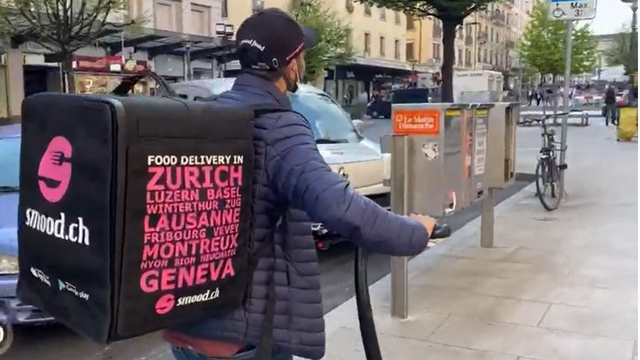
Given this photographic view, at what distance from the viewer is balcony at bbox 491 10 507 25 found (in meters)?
82.1

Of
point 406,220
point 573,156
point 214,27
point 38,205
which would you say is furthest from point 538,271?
point 214,27

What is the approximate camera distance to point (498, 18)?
3354 inches

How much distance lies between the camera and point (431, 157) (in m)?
4.95

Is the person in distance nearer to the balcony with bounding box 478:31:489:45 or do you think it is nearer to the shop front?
the shop front

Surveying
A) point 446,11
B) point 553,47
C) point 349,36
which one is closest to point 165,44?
point 446,11

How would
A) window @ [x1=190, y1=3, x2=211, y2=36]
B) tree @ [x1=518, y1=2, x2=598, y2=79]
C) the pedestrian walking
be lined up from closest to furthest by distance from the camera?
the pedestrian walking
window @ [x1=190, y1=3, x2=211, y2=36]
tree @ [x1=518, y1=2, x2=598, y2=79]

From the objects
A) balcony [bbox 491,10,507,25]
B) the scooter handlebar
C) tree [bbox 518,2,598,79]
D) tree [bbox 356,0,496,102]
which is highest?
balcony [bbox 491,10,507,25]

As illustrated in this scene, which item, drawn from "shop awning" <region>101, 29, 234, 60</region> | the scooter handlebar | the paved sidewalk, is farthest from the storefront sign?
the scooter handlebar

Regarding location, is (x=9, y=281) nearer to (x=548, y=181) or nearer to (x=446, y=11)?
(x=548, y=181)

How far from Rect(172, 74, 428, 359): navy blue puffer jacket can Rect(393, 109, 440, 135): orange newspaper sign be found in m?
2.82

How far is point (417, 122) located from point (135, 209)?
338cm

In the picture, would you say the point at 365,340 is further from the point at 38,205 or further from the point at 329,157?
the point at 329,157

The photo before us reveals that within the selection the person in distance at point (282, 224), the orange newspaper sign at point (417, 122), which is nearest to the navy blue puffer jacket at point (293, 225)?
the person in distance at point (282, 224)

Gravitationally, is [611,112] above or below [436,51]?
below
